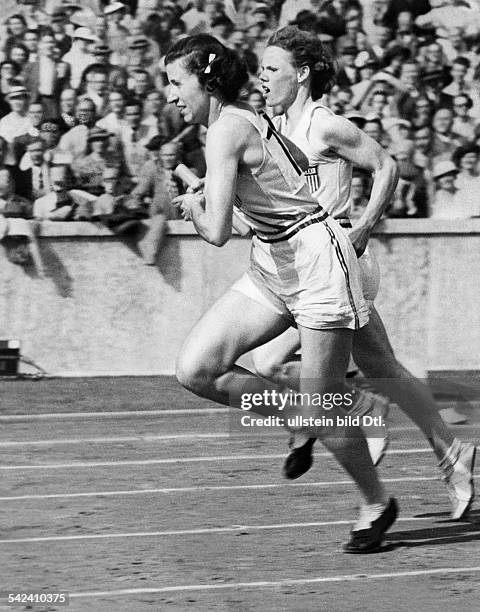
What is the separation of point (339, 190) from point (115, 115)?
195 inches

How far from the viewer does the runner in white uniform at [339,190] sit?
644 cm

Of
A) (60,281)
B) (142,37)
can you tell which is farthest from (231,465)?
(142,37)

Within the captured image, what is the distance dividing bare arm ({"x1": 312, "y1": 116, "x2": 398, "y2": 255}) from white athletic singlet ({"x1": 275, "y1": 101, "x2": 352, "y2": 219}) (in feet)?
0.18

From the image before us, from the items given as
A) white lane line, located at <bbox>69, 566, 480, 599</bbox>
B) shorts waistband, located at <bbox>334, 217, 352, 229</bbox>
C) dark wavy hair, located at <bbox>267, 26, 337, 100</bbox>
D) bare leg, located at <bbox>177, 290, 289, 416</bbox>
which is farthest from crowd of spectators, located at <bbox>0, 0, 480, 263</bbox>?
white lane line, located at <bbox>69, 566, 480, 599</bbox>

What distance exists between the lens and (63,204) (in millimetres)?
11484

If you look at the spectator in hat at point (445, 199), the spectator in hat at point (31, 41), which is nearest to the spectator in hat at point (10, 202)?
the spectator in hat at point (31, 41)

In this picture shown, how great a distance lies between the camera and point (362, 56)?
12.8 metres

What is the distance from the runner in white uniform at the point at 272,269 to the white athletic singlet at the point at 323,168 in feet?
2.69

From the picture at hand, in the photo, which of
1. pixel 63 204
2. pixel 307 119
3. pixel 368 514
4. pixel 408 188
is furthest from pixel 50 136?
pixel 368 514

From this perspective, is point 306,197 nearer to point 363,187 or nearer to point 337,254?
point 337,254

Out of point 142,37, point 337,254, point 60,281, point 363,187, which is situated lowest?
point 60,281

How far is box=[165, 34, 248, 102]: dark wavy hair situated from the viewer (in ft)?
18.6

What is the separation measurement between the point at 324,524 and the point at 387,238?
5.92m

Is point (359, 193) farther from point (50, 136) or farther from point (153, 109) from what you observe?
point (50, 136)
